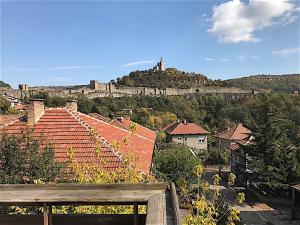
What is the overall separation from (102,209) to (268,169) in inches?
800

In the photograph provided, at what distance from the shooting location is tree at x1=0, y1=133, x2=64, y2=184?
29.3ft

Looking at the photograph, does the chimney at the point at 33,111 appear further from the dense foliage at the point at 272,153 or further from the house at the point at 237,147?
the house at the point at 237,147

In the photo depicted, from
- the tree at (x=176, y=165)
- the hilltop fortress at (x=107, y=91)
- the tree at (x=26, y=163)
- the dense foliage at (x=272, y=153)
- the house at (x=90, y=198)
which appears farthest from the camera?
the hilltop fortress at (x=107, y=91)

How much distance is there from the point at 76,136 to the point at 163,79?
103 m

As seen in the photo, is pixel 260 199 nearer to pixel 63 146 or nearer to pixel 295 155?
pixel 295 155

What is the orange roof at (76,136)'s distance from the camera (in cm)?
1136

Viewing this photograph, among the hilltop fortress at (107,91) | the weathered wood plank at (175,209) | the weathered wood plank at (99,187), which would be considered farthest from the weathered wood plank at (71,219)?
the hilltop fortress at (107,91)

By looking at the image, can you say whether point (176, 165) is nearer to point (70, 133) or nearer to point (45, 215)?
point (70, 133)

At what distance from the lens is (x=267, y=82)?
12550 centimetres

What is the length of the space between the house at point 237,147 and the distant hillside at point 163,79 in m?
63.2

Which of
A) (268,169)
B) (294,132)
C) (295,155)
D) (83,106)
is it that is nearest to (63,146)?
(268,169)

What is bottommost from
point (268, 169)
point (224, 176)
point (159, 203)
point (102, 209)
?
point (224, 176)

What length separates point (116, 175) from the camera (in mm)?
6770

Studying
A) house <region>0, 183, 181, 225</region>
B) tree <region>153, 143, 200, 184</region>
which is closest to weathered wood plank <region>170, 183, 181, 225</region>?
house <region>0, 183, 181, 225</region>
